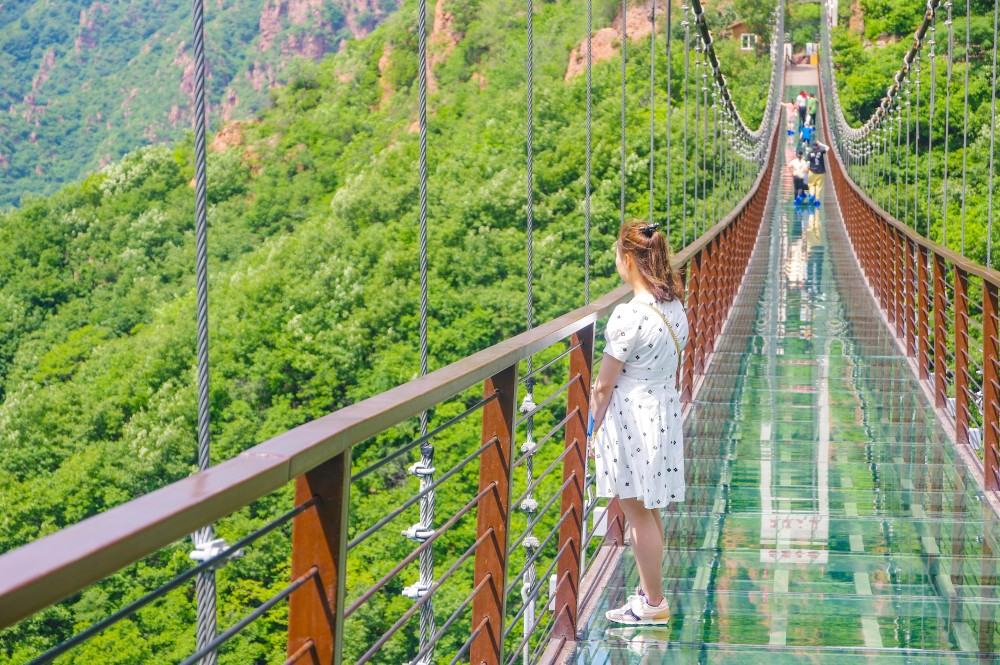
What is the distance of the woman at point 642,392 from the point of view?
319cm

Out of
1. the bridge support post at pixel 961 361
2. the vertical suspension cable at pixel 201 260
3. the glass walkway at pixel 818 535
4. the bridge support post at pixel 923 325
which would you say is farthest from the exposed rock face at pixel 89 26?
the vertical suspension cable at pixel 201 260

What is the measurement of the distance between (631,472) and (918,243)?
4845 millimetres

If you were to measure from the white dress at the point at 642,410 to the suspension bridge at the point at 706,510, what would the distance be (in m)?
0.10

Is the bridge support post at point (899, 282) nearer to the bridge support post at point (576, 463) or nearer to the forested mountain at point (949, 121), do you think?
the forested mountain at point (949, 121)

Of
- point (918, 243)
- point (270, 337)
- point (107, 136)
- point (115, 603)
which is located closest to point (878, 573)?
point (918, 243)

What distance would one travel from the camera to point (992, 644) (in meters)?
3.15

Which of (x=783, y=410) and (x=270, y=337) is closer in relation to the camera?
(x=783, y=410)

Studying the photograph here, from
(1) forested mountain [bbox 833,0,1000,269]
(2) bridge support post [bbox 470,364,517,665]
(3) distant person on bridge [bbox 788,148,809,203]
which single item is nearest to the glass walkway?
(2) bridge support post [bbox 470,364,517,665]

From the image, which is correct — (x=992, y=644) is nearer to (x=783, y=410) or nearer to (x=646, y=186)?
(x=783, y=410)

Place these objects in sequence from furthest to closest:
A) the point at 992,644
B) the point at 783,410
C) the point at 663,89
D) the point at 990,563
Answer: the point at 663,89
the point at 783,410
the point at 990,563
the point at 992,644

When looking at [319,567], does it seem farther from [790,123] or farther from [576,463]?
[790,123]

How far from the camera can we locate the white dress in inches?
125

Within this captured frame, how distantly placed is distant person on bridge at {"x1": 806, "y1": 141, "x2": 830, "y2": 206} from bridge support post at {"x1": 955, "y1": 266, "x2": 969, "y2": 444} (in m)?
14.9

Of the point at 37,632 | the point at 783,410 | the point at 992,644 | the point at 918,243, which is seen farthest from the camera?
the point at 37,632
